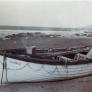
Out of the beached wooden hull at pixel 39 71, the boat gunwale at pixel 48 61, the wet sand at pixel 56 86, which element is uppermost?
the boat gunwale at pixel 48 61

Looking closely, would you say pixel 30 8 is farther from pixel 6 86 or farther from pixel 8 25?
pixel 6 86

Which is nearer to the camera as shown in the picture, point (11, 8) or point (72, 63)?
point (11, 8)

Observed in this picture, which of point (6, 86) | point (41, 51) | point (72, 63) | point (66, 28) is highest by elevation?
point (66, 28)

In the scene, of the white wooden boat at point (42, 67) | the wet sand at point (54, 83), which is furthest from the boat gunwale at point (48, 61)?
the wet sand at point (54, 83)

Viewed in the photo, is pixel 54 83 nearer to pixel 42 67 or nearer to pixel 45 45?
pixel 42 67

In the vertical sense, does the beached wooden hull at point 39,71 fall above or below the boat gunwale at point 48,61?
below

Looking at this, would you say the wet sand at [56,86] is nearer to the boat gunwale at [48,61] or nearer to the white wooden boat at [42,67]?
the white wooden boat at [42,67]

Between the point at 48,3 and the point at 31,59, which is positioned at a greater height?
the point at 48,3

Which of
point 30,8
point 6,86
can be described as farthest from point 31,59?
point 30,8
